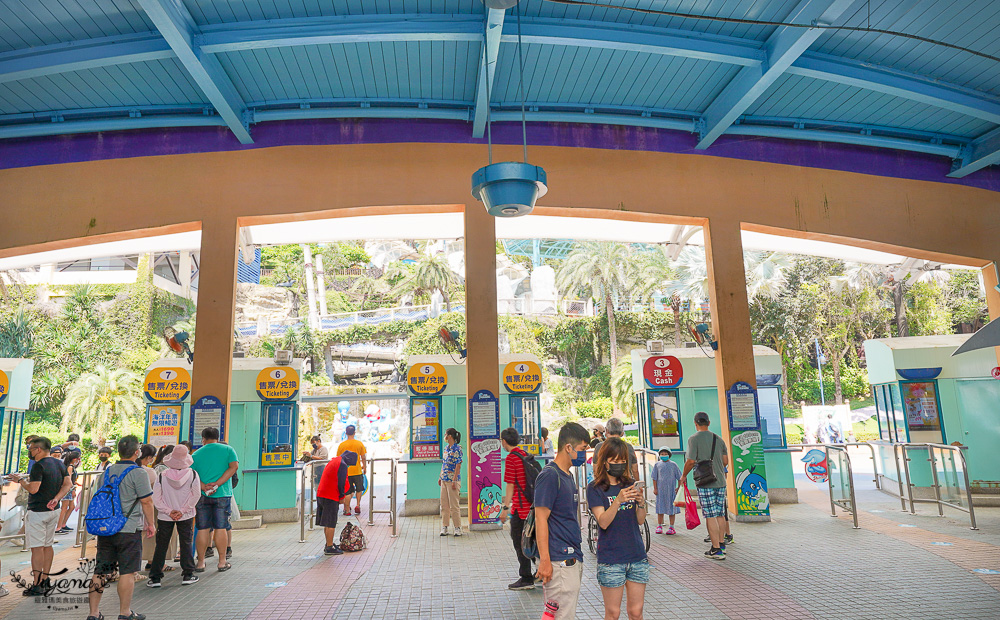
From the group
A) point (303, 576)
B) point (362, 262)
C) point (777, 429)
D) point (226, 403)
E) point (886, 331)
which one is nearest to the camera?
point (303, 576)

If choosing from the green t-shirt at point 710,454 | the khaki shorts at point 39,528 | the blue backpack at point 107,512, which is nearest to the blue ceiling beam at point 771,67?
the green t-shirt at point 710,454

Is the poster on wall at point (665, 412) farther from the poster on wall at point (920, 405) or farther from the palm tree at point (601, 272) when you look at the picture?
the palm tree at point (601, 272)

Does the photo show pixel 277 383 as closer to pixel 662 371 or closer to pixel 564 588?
pixel 662 371

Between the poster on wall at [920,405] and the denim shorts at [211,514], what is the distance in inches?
440

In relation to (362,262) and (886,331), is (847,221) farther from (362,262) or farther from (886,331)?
(362,262)

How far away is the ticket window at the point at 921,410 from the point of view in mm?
10586

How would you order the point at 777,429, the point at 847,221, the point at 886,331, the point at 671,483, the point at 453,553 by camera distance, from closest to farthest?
1. the point at 453,553
2. the point at 671,483
3. the point at 847,221
4. the point at 777,429
5. the point at 886,331

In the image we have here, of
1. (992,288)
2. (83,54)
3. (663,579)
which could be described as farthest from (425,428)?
(992,288)

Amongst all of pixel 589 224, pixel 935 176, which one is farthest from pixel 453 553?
pixel 935 176

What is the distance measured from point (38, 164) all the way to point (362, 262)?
33487 mm

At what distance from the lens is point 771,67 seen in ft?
24.1

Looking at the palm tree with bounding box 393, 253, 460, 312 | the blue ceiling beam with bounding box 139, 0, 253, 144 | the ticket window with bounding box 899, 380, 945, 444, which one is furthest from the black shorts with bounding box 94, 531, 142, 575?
the palm tree with bounding box 393, 253, 460, 312

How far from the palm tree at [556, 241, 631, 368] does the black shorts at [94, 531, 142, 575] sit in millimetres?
29264

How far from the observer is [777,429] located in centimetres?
1073
